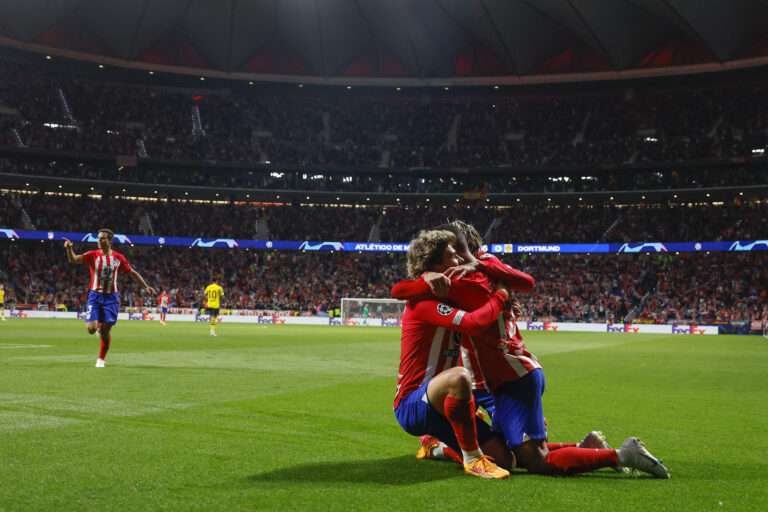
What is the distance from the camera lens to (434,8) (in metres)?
59.6

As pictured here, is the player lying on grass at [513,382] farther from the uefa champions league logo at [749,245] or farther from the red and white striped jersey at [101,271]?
the uefa champions league logo at [749,245]

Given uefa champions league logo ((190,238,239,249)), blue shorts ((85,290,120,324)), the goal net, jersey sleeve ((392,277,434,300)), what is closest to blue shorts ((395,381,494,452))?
jersey sleeve ((392,277,434,300))

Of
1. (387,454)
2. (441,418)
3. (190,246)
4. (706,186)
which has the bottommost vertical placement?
(387,454)

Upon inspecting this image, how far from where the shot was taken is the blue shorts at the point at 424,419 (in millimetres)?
6598

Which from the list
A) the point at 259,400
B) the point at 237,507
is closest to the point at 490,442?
the point at 237,507

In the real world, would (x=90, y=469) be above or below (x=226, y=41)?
below

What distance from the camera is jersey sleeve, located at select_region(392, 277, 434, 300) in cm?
629

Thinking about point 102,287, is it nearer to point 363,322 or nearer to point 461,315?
point 461,315

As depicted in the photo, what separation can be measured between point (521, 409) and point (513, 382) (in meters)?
0.24

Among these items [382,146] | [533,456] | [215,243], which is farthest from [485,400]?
[382,146]

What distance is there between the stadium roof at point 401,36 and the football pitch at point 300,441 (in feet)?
146

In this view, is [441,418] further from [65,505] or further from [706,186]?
[706,186]

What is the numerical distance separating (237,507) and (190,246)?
6365 cm

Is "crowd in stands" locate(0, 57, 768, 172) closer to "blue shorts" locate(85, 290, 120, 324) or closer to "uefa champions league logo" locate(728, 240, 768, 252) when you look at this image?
"uefa champions league logo" locate(728, 240, 768, 252)
